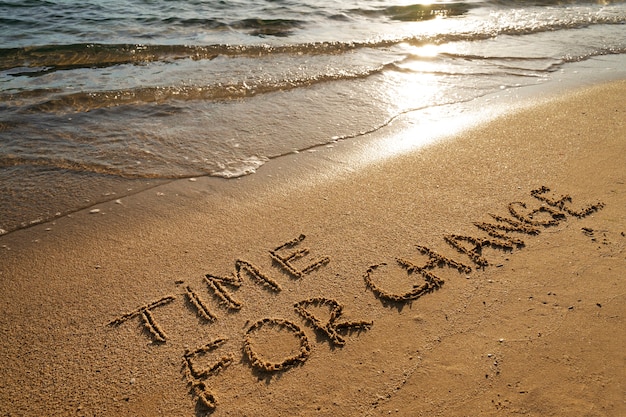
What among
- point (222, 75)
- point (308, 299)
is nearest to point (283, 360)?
point (308, 299)

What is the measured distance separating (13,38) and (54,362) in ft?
25.2

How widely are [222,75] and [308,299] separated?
4.33m

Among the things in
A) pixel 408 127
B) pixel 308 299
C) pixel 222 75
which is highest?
pixel 222 75

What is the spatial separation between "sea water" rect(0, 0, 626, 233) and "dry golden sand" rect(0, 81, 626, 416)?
605mm

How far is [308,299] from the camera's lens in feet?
7.80

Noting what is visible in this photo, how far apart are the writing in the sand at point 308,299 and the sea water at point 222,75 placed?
126 centimetres

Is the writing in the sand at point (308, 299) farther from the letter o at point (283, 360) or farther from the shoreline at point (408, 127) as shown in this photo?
the shoreline at point (408, 127)

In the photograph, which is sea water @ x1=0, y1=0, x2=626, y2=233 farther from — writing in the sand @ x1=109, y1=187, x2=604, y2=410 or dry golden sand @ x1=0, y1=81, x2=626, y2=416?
writing in the sand @ x1=109, y1=187, x2=604, y2=410

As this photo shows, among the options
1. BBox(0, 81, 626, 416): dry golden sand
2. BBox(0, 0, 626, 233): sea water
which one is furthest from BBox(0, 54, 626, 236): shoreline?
BBox(0, 81, 626, 416): dry golden sand

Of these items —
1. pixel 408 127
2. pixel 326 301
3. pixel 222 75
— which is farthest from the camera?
pixel 222 75

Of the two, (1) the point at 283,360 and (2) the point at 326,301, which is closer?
(1) the point at 283,360

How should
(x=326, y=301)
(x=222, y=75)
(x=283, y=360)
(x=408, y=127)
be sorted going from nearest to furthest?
(x=283, y=360) → (x=326, y=301) → (x=408, y=127) → (x=222, y=75)

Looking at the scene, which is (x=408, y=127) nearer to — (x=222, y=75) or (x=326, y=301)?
(x=326, y=301)

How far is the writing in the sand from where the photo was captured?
6.73ft
